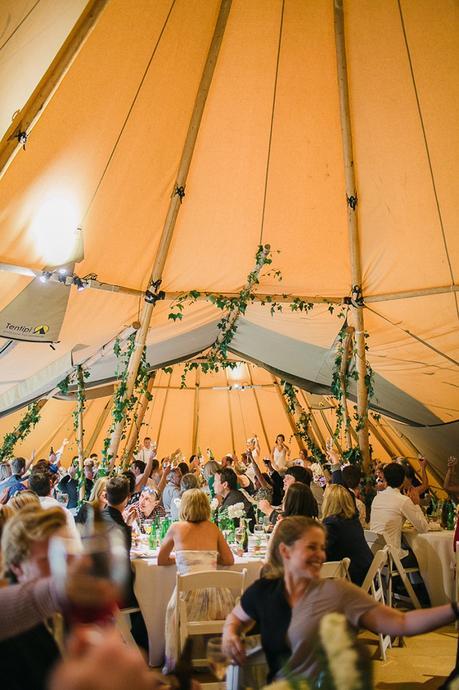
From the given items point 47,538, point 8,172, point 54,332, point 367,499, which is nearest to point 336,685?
point 47,538

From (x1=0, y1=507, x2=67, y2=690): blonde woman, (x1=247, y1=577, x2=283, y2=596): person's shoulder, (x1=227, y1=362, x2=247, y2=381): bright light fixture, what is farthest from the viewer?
(x1=227, y1=362, x2=247, y2=381): bright light fixture

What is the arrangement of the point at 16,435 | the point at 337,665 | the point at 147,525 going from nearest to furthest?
the point at 337,665 < the point at 147,525 < the point at 16,435

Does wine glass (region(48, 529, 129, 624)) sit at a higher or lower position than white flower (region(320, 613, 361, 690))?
higher

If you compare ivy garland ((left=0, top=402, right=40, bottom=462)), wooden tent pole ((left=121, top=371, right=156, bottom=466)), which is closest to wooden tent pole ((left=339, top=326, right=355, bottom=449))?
wooden tent pole ((left=121, top=371, right=156, bottom=466))

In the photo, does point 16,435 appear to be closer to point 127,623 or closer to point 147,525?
point 147,525

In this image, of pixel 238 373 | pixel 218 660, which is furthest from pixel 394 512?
pixel 238 373

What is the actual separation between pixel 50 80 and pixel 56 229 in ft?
6.21

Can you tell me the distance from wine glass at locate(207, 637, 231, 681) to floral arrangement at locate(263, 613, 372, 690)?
0.53 m

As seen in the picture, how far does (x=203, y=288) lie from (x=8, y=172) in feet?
11.2

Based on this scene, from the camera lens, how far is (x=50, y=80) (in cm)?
475

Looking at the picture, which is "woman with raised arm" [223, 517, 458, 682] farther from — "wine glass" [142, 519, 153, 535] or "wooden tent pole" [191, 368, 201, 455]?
"wooden tent pole" [191, 368, 201, 455]

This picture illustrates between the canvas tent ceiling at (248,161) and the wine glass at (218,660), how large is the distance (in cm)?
356

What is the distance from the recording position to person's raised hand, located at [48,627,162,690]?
1.01 metres

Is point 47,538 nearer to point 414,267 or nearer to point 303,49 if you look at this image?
point 303,49
